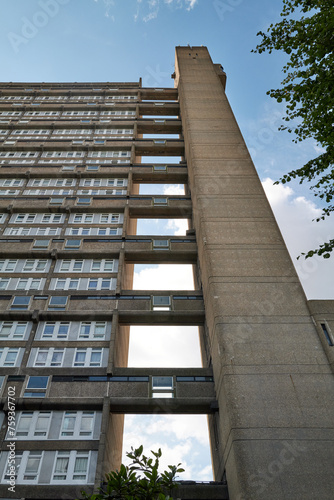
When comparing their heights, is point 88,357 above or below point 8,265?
below

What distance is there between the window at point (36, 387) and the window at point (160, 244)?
1090 cm

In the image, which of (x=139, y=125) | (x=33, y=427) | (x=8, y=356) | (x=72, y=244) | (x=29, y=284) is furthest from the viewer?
(x=139, y=125)

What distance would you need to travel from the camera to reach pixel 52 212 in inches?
1128

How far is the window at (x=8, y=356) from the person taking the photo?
19.1 meters

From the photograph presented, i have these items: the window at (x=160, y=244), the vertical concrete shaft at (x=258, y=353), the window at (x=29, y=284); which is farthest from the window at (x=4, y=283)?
the vertical concrete shaft at (x=258, y=353)

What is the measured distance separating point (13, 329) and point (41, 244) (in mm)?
6894

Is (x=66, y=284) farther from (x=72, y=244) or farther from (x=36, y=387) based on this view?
(x=36, y=387)

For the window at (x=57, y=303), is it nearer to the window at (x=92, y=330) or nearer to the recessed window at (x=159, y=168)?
the window at (x=92, y=330)

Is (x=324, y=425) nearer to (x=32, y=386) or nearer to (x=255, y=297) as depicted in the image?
(x=255, y=297)

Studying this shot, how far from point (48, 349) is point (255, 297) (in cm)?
1060

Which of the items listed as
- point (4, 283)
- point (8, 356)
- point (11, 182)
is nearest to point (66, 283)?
point (4, 283)

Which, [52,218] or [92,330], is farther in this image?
[52,218]

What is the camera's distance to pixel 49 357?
19.5 metres

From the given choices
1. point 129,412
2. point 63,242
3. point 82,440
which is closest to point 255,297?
point 129,412
